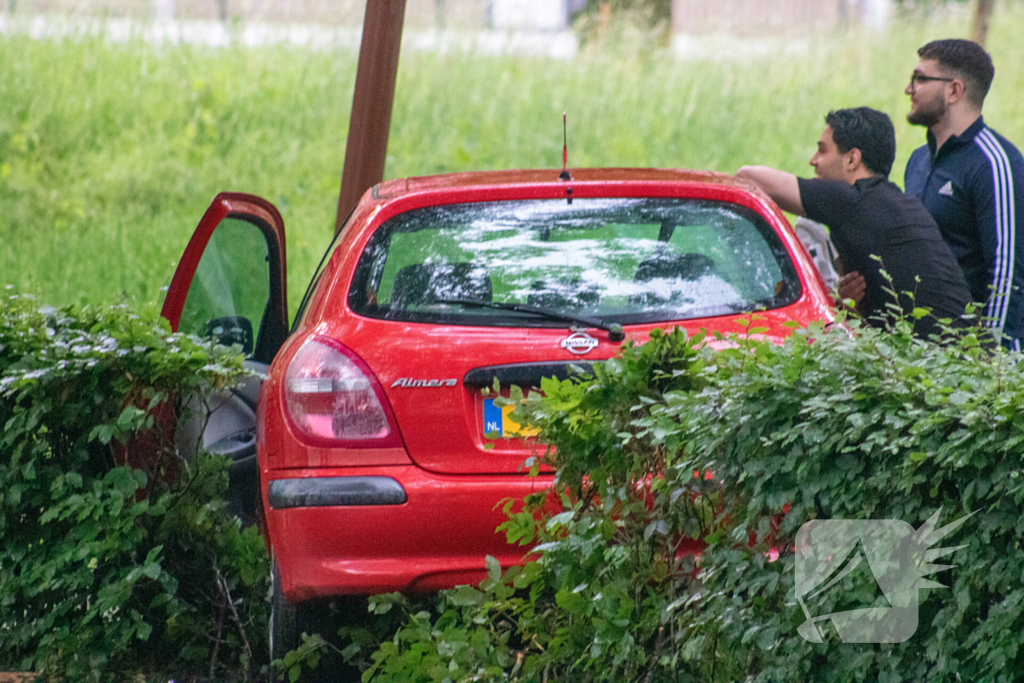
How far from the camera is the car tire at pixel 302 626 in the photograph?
399 cm

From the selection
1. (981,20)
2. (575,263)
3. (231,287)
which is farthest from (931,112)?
(981,20)

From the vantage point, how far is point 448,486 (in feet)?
12.2

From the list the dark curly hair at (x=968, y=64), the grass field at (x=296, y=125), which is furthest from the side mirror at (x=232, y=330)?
the grass field at (x=296, y=125)

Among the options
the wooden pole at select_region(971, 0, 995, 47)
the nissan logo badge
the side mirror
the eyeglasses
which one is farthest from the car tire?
the wooden pole at select_region(971, 0, 995, 47)

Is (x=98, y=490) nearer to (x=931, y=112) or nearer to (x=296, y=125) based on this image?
(x=931, y=112)

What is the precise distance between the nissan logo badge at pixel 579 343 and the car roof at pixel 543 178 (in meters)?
0.71

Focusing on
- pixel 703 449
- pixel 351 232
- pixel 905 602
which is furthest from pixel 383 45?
pixel 905 602

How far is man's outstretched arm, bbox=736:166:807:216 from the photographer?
496 centimetres

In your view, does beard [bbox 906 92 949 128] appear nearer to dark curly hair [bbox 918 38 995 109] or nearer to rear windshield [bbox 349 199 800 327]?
dark curly hair [bbox 918 38 995 109]

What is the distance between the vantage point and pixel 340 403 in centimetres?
376

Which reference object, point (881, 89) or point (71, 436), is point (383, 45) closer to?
point (71, 436)

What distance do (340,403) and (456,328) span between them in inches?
16.9

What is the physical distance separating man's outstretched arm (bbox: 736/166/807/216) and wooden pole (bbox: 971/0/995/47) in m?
12.7

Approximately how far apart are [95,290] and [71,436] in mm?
6827
